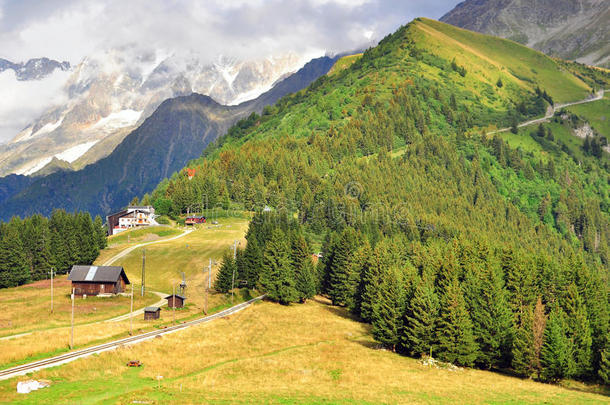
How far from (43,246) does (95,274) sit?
27984 mm

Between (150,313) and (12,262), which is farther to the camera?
(12,262)

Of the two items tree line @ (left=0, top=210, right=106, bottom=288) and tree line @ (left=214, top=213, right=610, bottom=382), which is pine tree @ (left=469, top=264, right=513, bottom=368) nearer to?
tree line @ (left=214, top=213, right=610, bottom=382)

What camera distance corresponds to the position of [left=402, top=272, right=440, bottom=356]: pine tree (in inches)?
3049

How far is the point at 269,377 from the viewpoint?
61.9m

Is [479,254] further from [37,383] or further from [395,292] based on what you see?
[37,383]

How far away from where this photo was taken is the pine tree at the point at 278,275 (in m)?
114

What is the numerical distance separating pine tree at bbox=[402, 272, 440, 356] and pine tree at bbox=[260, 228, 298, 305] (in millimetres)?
37688

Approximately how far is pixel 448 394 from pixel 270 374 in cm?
1969

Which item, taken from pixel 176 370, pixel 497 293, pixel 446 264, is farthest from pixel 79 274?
pixel 497 293

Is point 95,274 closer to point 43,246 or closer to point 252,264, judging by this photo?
point 43,246

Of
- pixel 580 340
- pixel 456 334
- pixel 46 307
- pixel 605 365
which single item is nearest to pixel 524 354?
pixel 580 340

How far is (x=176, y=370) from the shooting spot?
6419 centimetres

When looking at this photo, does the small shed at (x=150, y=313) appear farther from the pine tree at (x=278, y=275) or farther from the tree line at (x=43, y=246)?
the tree line at (x=43, y=246)

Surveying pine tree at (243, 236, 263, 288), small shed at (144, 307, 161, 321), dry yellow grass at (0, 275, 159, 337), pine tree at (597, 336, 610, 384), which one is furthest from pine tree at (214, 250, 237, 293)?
pine tree at (597, 336, 610, 384)
